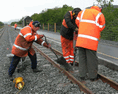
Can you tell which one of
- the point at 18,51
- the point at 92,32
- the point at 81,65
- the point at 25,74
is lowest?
the point at 25,74

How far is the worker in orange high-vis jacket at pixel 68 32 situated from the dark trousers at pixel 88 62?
1017mm

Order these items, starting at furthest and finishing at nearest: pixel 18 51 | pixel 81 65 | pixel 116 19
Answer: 1. pixel 116 19
2. pixel 18 51
3. pixel 81 65

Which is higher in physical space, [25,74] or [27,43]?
[27,43]

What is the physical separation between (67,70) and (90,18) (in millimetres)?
2110

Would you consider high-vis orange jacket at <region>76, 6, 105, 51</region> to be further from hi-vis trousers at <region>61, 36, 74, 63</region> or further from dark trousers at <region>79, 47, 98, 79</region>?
hi-vis trousers at <region>61, 36, 74, 63</region>

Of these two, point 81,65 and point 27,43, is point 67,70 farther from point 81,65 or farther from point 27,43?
point 27,43

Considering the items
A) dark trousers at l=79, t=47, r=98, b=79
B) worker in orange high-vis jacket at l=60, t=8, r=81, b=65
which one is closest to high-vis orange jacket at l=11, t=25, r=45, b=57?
worker in orange high-vis jacket at l=60, t=8, r=81, b=65

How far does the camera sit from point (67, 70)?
4.51m

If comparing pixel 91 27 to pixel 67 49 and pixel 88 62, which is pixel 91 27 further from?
pixel 67 49

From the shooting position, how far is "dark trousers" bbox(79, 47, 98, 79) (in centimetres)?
344

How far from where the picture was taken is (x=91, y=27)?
3.25m

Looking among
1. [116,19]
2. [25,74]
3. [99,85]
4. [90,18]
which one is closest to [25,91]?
[25,74]

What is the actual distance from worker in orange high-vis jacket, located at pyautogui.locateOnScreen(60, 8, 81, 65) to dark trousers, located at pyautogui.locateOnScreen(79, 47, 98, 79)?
102cm

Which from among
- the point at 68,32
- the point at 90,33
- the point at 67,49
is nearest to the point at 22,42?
the point at 68,32
